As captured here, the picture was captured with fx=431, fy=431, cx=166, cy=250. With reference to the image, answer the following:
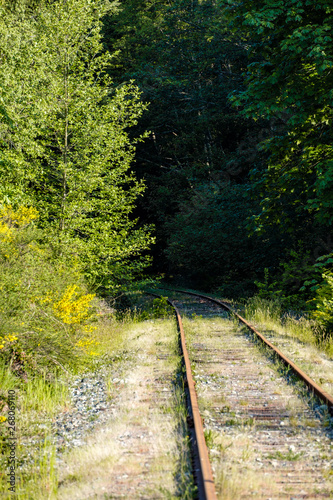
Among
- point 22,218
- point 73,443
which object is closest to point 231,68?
point 22,218

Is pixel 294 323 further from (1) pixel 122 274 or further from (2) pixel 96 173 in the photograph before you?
(2) pixel 96 173

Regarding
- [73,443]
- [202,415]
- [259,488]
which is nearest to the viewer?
[259,488]

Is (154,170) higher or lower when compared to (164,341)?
higher

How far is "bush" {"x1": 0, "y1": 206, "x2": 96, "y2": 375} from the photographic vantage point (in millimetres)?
6539

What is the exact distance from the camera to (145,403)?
5723mm

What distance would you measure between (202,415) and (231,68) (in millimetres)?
25652

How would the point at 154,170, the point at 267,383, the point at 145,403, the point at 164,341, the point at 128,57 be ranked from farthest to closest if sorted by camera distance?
the point at 154,170 < the point at 128,57 < the point at 164,341 < the point at 267,383 < the point at 145,403

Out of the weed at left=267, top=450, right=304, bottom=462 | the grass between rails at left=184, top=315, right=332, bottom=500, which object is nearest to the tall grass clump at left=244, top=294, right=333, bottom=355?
the grass between rails at left=184, top=315, right=332, bottom=500

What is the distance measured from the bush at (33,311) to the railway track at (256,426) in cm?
208

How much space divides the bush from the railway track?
208 centimetres

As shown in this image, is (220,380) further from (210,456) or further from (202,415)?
(210,456)

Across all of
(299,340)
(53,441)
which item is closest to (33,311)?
(53,441)

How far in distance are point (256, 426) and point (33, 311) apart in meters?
4.01

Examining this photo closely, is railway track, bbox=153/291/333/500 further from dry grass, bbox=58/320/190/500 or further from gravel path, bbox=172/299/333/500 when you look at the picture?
dry grass, bbox=58/320/190/500
